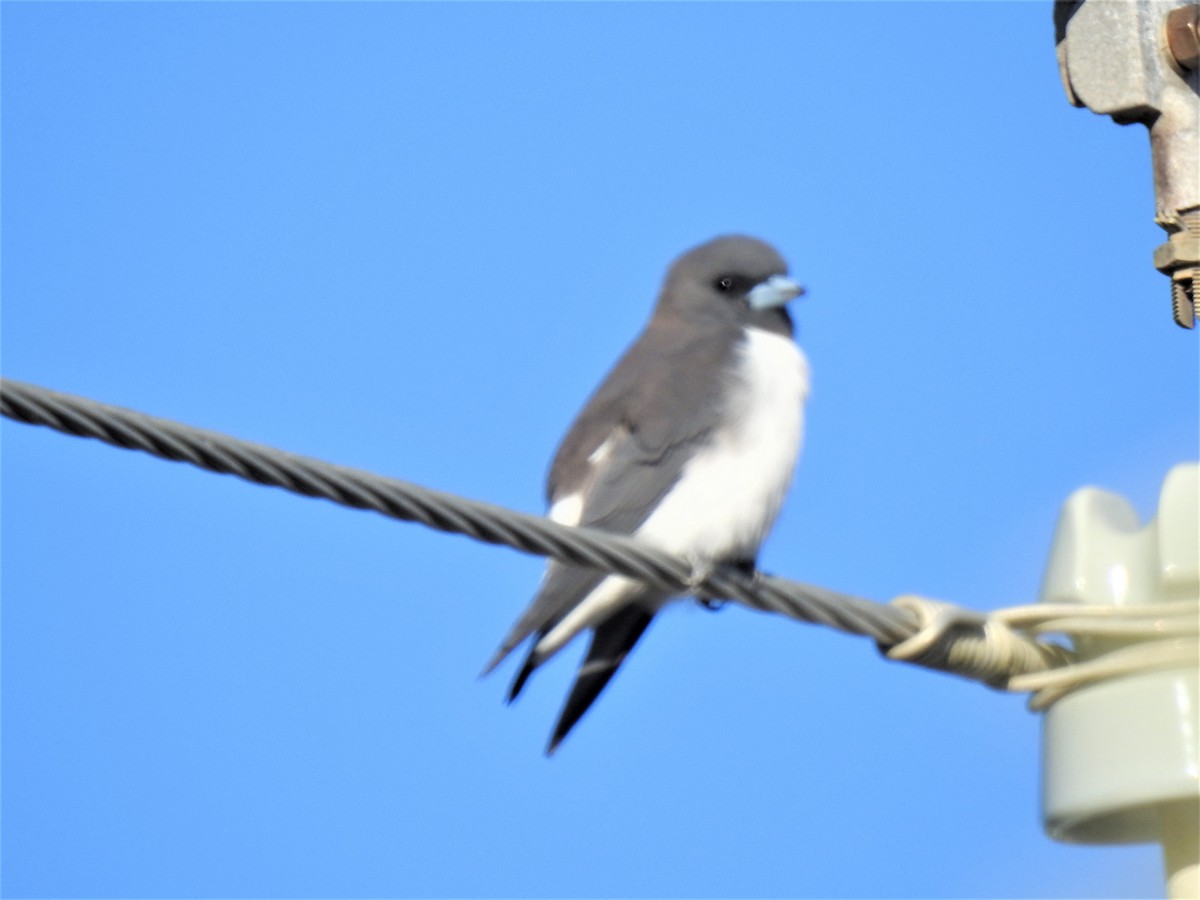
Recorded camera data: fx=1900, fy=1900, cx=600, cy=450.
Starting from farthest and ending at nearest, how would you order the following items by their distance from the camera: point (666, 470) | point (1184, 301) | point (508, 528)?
point (1184, 301), point (666, 470), point (508, 528)

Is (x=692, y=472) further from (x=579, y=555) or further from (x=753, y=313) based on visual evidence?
(x=579, y=555)

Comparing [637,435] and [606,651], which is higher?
[637,435]

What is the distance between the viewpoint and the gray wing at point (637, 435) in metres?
4.74

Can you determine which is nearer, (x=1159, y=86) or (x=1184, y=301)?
(x=1184, y=301)


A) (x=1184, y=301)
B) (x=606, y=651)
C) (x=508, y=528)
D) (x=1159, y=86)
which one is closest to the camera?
(x=508, y=528)

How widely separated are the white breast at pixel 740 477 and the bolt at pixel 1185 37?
234 centimetres

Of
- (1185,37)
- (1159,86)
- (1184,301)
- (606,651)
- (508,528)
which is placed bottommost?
(508,528)

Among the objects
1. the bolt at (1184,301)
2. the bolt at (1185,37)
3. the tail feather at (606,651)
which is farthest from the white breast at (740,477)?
the bolt at (1185,37)

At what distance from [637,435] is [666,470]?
0.13m

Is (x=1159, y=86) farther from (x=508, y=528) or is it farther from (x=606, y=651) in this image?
(x=508, y=528)

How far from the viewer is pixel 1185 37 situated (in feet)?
21.4

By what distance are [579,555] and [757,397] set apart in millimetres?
1751

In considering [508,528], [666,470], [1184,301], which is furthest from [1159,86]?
[508,528]

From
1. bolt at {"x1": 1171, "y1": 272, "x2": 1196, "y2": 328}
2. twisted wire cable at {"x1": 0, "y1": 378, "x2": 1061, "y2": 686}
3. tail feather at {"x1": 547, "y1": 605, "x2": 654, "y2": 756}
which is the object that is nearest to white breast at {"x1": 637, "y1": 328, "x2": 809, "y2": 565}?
tail feather at {"x1": 547, "y1": 605, "x2": 654, "y2": 756}
